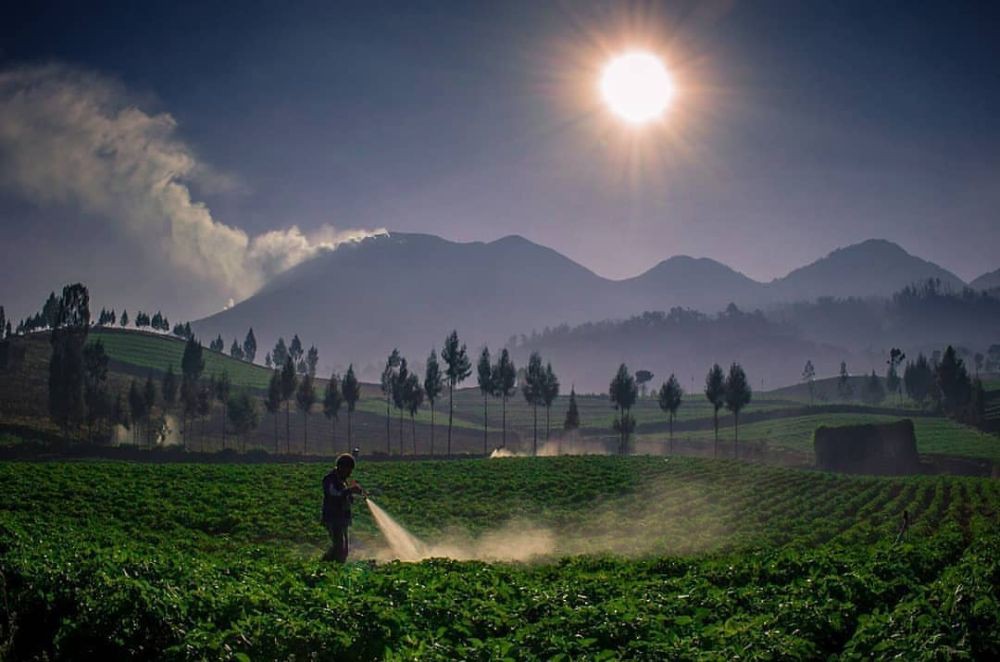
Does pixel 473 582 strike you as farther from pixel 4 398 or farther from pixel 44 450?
pixel 4 398

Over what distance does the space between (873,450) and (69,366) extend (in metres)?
111

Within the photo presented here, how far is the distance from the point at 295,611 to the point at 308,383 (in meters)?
105

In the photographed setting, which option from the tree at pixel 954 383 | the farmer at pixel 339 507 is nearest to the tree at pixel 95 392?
the farmer at pixel 339 507

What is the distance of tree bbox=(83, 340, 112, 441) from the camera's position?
96688 millimetres

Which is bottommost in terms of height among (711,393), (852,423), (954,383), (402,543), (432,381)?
(402,543)

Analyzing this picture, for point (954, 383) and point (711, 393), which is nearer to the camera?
Answer: point (711, 393)

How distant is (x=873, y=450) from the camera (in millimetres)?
87062

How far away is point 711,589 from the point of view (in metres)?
10.8

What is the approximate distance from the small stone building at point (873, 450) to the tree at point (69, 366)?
320 ft

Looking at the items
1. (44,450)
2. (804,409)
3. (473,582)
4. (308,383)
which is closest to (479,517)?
(473,582)

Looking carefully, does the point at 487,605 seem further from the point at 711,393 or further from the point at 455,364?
the point at 711,393

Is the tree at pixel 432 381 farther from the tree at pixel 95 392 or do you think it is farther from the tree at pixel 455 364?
the tree at pixel 95 392

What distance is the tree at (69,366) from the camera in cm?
9500

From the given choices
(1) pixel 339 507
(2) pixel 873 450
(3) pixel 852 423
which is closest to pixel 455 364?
(2) pixel 873 450
